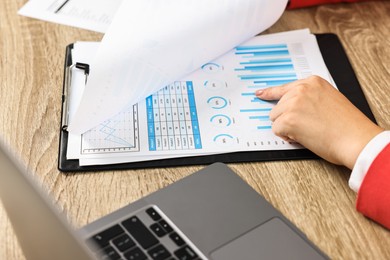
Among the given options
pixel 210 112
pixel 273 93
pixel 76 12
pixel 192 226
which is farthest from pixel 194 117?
pixel 76 12

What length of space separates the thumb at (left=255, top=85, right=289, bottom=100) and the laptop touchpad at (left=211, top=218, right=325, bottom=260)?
10.3 inches

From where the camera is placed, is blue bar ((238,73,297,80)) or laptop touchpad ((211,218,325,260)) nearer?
laptop touchpad ((211,218,325,260))

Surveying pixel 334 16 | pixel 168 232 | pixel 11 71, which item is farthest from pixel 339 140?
pixel 11 71

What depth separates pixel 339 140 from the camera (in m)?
0.86

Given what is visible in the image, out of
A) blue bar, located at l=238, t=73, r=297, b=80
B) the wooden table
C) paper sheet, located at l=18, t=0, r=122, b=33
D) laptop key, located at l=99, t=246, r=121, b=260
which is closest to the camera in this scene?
laptop key, located at l=99, t=246, r=121, b=260

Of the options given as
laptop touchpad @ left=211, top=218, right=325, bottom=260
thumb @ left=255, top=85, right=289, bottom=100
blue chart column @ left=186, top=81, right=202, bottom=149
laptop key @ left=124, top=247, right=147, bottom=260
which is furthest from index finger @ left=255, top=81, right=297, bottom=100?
laptop key @ left=124, top=247, right=147, bottom=260

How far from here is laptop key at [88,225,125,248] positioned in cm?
70

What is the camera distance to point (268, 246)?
73 cm

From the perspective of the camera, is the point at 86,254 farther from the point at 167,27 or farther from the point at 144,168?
the point at 167,27

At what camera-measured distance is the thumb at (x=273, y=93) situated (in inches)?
37.9

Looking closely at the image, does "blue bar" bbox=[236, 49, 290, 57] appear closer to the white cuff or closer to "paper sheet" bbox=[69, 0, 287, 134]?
"paper sheet" bbox=[69, 0, 287, 134]

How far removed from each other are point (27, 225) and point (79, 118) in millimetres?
289

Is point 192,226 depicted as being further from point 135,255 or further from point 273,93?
point 273,93

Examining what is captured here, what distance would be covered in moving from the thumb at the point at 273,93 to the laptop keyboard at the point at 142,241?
12.3 inches
